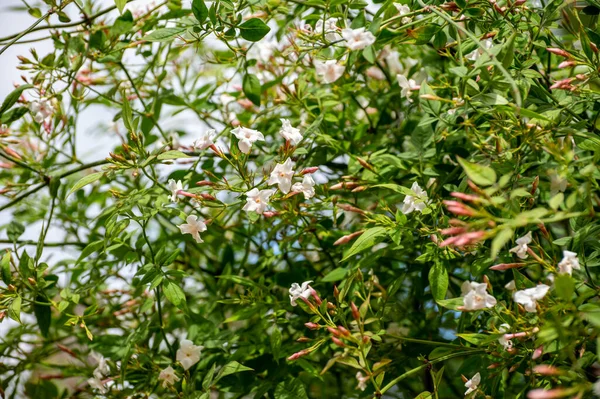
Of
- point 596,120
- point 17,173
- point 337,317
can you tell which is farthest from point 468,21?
point 17,173

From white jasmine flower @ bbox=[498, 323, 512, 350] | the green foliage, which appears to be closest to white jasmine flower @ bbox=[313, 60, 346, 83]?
the green foliage

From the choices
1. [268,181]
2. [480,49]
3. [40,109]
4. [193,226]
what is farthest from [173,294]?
[480,49]

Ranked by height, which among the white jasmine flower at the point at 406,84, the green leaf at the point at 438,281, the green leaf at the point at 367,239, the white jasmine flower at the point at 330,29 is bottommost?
the green leaf at the point at 438,281

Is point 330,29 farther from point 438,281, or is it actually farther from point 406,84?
point 438,281

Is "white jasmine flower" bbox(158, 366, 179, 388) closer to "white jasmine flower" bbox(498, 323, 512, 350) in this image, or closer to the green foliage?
the green foliage

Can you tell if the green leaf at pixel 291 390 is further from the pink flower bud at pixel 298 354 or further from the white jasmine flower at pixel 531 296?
the white jasmine flower at pixel 531 296

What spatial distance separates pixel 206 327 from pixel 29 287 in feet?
0.93

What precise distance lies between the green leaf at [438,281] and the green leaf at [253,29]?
1.30ft

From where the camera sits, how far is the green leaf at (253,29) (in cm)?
90

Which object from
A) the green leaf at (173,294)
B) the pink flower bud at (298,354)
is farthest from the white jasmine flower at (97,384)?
the pink flower bud at (298,354)

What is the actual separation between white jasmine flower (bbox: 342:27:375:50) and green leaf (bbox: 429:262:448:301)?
30cm

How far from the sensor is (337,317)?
0.84 m

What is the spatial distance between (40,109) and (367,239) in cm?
62

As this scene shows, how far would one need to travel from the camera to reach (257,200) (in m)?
0.86
